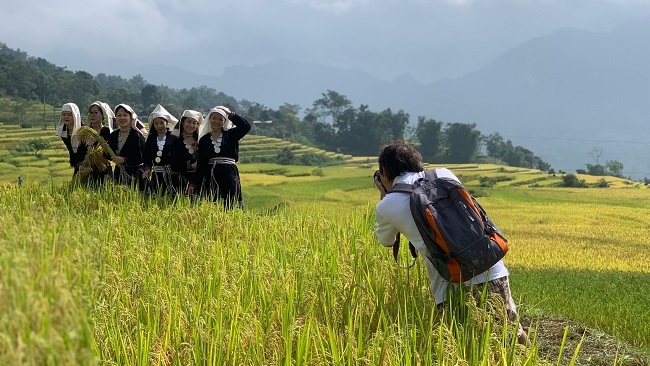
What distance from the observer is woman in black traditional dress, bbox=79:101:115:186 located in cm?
566

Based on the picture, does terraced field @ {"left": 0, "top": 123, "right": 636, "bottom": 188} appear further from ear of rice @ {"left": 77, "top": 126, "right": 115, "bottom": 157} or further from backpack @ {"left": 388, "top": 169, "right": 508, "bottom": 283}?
backpack @ {"left": 388, "top": 169, "right": 508, "bottom": 283}

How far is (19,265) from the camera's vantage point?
0.92m

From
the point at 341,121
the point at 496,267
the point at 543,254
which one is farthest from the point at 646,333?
the point at 341,121

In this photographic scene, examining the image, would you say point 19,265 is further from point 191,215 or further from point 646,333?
point 646,333

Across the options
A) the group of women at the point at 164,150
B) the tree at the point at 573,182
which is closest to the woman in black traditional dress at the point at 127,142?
the group of women at the point at 164,150

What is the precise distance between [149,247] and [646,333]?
3.66 meters

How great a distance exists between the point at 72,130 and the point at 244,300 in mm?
3991

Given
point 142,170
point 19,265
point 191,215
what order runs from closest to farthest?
1. point 19,265
2. point 191,215
3. point 142,170

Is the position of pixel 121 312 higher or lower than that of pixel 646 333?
higher

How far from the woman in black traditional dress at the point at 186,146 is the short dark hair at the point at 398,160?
3.21 metres

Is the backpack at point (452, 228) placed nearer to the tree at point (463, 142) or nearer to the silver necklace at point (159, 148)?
the silver necklace at point (159, 148)

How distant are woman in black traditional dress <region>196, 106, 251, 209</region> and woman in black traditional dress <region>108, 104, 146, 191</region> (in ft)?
2.14

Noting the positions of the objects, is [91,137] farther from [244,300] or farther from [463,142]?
[463,142]

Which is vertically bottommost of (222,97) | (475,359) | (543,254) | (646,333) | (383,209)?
(543,254)
